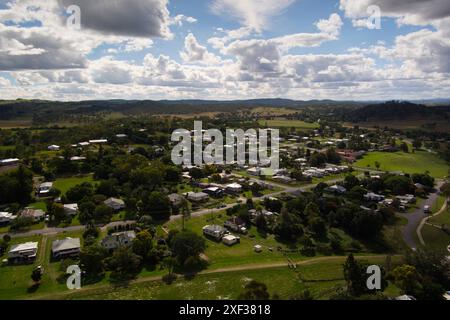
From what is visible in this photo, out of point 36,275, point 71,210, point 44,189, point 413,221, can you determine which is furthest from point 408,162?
point 36,275

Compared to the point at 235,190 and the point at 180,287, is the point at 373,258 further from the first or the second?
the point at 235,190

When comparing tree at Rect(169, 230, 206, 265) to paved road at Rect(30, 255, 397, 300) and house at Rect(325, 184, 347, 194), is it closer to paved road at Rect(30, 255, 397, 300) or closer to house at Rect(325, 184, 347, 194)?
paved road at Rect(30, 255, 397, 300)

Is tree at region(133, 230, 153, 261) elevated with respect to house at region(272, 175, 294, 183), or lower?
lower

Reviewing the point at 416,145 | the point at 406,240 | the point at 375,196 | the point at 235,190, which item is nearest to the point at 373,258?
the point at 406,240

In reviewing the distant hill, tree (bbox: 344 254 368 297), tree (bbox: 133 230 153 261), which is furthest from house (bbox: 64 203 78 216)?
the distant hill

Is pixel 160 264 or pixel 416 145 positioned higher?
pixel 416 145
